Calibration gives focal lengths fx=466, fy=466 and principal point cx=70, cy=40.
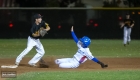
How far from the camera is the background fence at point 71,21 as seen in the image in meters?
31.8

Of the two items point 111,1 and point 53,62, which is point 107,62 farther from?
point 111,1

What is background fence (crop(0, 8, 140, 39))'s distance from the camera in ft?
104

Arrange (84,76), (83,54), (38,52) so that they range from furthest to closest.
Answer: (38,52) → (83,54) → (84,76)

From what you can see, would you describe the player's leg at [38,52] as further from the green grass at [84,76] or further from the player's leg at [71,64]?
the green grass at [84,76]

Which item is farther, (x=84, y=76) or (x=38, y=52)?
(x=38, y=52)

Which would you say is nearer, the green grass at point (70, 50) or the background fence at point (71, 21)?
the green grass at point (70, 50)

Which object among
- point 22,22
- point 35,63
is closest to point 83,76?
point 35,63

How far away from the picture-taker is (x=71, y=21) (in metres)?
32.4

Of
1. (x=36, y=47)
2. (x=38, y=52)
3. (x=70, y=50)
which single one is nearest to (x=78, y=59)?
(x=38, y=52)

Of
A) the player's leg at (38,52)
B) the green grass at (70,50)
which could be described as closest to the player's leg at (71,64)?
the player's leg at (38,52)

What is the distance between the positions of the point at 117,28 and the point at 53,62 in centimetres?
1616

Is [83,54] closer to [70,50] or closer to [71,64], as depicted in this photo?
[71,64]

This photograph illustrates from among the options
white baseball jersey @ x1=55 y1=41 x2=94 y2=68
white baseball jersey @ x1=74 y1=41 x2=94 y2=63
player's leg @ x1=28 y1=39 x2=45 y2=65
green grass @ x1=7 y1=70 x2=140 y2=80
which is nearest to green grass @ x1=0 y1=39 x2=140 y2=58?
player's leg @ x1=28 y1=39 x2=45 y2=65

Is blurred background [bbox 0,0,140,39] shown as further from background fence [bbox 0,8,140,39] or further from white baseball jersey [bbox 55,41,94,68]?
white baseball jersey [bbox 55,41,94,68]
